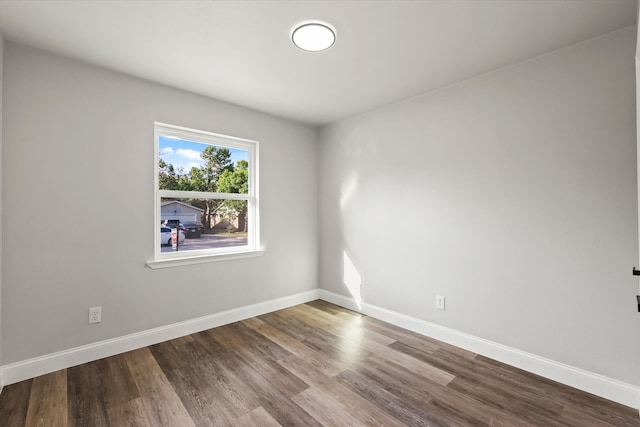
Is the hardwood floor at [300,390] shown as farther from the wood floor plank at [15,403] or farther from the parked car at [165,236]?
the parked car at [165,236]

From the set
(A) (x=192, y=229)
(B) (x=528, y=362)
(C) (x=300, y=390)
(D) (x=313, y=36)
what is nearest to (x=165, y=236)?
(A) (x=192, y=229)

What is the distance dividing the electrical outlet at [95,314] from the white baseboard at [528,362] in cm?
260

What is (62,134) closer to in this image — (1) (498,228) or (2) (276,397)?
(2) (276,397)

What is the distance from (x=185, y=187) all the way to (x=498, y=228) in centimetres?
291

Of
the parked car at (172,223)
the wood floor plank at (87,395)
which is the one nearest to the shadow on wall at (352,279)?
the parked car at (172,223)

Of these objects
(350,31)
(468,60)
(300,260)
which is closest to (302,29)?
(350,31)

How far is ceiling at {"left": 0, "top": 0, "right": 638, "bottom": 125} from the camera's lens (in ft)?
5.72

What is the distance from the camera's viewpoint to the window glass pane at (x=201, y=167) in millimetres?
2930

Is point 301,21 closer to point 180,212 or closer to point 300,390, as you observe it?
point 180,212

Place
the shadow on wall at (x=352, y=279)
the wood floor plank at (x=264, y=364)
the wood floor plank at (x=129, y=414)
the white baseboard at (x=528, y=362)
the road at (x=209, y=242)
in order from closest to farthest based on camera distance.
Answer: the wood floor plank at (x=129, y=414) → the white baseboard at (x=528, y=362) → the wood floor plank at (x=264, y=364) → the road at (x=209, y=242) → the shadow on wall at (x=352, y=279)

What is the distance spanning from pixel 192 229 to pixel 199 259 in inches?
12.9

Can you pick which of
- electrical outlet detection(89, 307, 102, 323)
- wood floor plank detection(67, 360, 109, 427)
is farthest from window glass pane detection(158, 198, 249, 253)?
wood floor plank detection(67, 360, 109, 427)

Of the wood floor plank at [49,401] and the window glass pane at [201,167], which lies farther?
the window glass pane at [201,167]

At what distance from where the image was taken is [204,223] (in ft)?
10.6
